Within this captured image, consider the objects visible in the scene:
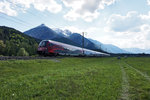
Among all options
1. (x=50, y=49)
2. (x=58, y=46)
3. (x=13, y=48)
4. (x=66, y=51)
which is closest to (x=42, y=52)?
(x=50, y=49)

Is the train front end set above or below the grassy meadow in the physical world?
above

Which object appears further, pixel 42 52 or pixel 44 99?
pixel 42 52

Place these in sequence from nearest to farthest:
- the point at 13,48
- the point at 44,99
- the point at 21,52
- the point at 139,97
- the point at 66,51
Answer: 1. the point at 44,99
2. the point at 139,97
3. the point at 66,51
4. the point at 21,52
5. the point at 13,48

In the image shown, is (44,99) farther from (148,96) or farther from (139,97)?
(148,96)

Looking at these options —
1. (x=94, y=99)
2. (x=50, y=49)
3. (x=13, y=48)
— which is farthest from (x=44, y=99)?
(x=13, y=48)

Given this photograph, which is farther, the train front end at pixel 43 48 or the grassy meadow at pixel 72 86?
the train front end at pixel 43 48

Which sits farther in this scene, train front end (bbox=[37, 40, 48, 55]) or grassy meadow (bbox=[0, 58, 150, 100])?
train front end (bbox=[37, 40, 48, 55])

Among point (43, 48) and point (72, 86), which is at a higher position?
point (43, 48)

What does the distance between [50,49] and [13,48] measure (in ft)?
312

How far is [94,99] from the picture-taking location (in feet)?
18.0

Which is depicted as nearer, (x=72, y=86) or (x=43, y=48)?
(x=72, y=86)

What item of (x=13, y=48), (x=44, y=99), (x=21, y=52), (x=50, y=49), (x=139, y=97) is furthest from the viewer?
(x=13, y=48)

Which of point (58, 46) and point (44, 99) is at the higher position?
point (58, 46)

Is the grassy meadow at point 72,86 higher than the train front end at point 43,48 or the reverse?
the reverse
